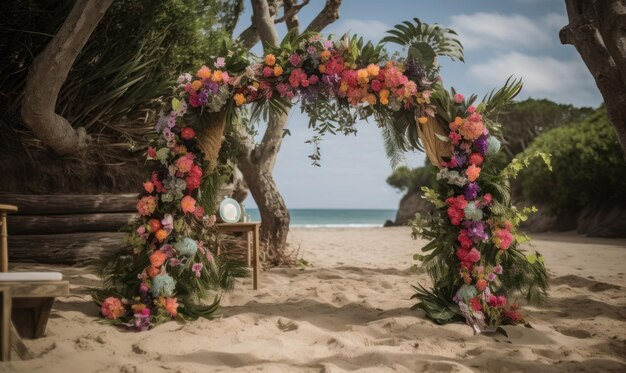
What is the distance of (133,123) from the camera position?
22.4 ft

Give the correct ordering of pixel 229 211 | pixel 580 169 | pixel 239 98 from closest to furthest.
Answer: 1. pixel 239 98
2. pixel 229 211
3. pixel 580 169

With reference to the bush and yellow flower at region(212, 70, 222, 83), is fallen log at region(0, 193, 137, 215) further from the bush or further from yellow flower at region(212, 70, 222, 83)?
the bush

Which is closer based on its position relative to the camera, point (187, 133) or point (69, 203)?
point (187, 133)

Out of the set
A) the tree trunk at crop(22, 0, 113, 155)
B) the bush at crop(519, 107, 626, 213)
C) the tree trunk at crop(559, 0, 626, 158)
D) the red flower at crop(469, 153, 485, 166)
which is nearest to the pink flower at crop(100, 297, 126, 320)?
the tree trunk at crop(22, 0, 113, 155)

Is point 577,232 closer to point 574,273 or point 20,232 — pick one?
point 574,273

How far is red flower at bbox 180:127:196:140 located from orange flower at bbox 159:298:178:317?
1354 mm

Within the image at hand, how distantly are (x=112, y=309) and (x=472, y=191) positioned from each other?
9.71ft

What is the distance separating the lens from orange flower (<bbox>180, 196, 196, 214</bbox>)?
13.8 ft

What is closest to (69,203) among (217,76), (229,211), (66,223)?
(66,223)

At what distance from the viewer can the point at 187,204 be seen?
4223 mm

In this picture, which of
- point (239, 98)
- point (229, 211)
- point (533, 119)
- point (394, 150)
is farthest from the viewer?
point (533, 119)

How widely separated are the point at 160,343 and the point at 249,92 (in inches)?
85.9

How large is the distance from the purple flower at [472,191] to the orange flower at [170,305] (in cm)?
248

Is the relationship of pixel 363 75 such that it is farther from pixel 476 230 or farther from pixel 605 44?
pixel 605 44
